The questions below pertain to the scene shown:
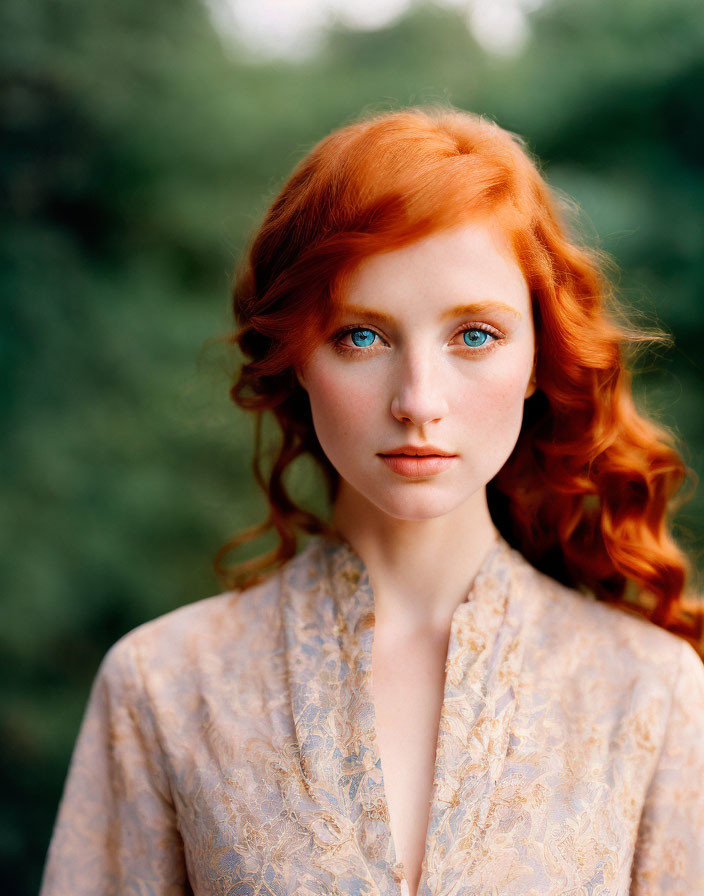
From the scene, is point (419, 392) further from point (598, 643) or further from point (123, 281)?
point (123, 281)

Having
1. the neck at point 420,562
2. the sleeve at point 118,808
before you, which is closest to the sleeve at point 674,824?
the neck at point 420,562

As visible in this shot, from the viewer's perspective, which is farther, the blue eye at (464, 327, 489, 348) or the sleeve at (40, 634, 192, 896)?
the sleeve at (40, 634, 192, 896)

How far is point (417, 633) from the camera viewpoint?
1.41 metres

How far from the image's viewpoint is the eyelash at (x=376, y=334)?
4.06 feet

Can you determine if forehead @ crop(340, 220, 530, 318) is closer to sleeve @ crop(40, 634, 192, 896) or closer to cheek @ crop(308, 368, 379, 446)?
cheek @ crop(308, 368, 379, 446)

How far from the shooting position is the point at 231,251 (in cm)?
225

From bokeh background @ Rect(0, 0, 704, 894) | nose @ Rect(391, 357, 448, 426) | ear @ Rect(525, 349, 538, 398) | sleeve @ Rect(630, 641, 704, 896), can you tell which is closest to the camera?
nose @ Rect(391, 357, 448, 426)

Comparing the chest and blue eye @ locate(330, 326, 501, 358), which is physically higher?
blue eye @ locate(330, 326, 501, 358)

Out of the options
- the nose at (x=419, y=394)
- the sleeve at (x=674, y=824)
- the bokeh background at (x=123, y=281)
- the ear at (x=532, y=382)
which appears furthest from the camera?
the bokeh background at (x=123, y=281)

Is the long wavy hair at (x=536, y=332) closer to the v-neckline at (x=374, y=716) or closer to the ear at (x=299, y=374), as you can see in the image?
the ear at (x=299, y=374)

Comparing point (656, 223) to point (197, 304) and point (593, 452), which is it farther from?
point (197, 304)

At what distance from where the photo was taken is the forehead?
47.3 inches

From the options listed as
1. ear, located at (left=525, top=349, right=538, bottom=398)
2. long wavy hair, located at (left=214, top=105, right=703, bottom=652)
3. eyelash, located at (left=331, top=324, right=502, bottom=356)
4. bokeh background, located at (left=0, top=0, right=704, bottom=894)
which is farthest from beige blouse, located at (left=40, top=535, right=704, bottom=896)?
bokeh background, located at (left=0, top=0, right=704, bottom=894)

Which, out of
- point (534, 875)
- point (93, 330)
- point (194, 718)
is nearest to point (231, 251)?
point (93, 330)
